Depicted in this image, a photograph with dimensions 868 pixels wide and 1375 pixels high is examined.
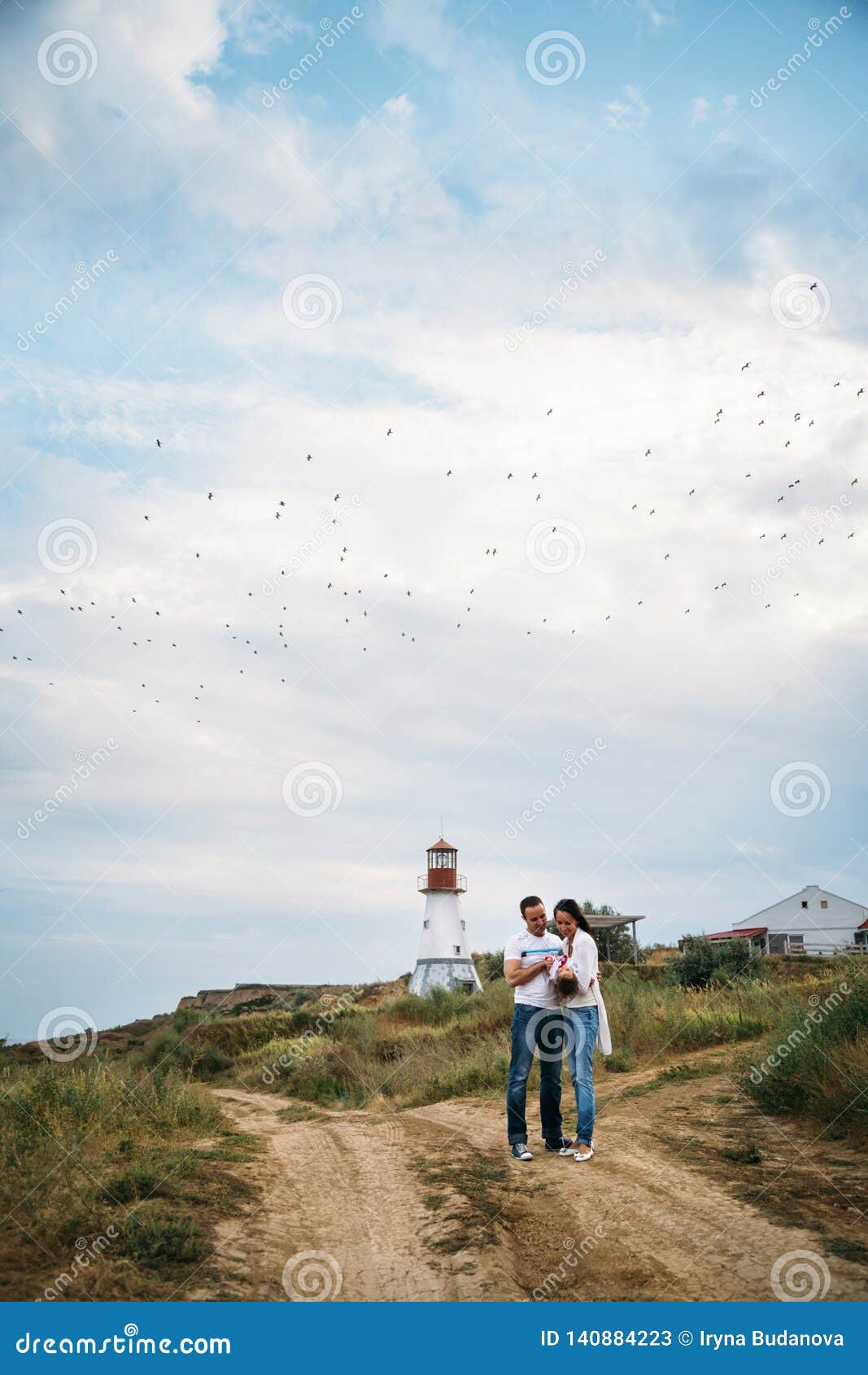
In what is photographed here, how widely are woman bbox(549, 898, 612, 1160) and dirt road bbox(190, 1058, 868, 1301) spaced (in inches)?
14.3

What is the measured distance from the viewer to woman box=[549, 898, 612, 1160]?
25.1 ft

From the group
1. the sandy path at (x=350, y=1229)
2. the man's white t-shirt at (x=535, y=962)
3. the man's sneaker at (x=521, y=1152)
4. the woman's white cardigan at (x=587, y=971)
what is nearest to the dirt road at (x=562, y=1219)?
the sandy path at (x=350, y=1229)

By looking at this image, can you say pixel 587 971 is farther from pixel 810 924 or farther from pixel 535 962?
pixel 810 924

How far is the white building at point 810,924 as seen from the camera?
48.2 meters

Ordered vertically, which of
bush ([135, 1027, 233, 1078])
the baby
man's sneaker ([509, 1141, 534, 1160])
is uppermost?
the baby

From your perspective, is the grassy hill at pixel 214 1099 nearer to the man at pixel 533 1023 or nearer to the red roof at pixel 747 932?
the man at pixel 533 1023

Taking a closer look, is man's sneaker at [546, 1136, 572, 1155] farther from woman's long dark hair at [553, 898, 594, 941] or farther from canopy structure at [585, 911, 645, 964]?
canopy structure at [585, 911, 645, 964]

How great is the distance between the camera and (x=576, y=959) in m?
7.83

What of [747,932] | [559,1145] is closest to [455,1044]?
[559,1145]

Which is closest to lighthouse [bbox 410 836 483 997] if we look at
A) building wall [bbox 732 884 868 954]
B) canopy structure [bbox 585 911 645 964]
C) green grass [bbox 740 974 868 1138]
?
canopy structure [bbox 585 911 645 964]

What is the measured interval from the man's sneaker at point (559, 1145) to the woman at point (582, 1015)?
144 millimetres

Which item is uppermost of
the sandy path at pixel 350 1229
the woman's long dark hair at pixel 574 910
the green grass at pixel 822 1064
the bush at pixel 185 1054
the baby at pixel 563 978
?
the woman's long dark hair at pixel 574 910

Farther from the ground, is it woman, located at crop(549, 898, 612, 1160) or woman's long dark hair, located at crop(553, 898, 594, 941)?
woman's long dark hair, located at crop(553, 898, 594, 941)

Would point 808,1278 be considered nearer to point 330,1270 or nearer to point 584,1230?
point 584,1230
